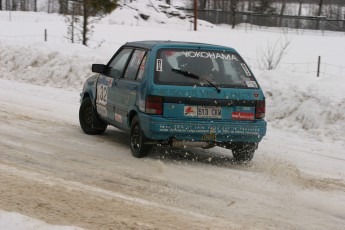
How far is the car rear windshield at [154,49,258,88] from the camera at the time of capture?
7.94 meters

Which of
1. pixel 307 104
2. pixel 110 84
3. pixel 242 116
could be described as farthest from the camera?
pixel 307 104

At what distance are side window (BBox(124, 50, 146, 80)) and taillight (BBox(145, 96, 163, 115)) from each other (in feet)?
2.62

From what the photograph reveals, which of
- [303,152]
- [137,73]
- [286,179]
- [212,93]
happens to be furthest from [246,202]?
[303,152]

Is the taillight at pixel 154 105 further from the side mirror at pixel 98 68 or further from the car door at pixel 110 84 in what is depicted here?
the side mirror at pixel 98 68

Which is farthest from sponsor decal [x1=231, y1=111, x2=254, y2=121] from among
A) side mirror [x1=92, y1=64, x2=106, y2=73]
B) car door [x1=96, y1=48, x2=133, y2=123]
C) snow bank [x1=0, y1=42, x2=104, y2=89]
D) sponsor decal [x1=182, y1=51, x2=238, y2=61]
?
snow bank [x1=0, y1=42, x2=104, y2=89]

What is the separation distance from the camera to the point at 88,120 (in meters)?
10.0

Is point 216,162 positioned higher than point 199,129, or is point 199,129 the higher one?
point 199,129

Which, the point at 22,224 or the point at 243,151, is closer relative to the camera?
the point at 22,224

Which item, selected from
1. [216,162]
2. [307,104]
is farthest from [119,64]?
[307,104]

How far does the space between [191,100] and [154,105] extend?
1.54 feet

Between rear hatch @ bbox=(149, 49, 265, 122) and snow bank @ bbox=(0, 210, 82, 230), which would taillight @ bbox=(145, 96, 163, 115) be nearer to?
rear hatch @ bbox=(149, 49, 265, 122)

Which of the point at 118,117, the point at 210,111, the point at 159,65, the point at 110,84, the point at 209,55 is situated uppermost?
the point at 209,55

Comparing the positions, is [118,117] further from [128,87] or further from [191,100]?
[191,100]

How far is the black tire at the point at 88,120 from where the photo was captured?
9.84 meters
